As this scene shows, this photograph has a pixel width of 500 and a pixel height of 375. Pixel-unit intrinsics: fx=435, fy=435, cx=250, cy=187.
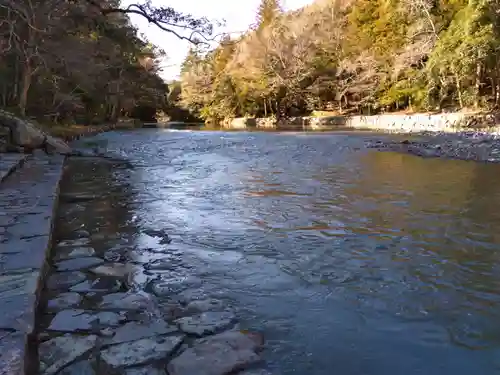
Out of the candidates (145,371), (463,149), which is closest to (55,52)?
(463,149)

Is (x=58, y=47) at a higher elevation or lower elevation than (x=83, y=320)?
higher

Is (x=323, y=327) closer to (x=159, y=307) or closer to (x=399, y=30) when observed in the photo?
(x=159, y=307)

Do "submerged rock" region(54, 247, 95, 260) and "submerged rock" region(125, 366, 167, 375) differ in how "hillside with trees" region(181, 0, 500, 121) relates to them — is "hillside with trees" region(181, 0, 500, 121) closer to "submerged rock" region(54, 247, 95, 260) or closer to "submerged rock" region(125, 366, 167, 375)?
"submerged rock" region(54, 247, 95, 260)

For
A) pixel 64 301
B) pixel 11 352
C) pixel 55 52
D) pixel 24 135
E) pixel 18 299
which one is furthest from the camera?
pixel 55 52

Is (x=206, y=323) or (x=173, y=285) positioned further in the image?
(x=173, y=285)

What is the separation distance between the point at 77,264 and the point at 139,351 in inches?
50.2

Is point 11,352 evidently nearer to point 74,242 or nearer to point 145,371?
point 145,371

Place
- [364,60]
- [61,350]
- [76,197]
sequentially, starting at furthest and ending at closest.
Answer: [364,60] → [76,197] → [61,350]

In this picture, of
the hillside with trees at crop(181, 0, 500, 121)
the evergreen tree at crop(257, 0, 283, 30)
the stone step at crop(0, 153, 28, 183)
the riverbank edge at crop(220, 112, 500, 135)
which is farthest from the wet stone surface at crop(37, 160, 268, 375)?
the evergreen tree at crop(257, 0, 283, 30)

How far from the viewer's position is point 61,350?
1.88m

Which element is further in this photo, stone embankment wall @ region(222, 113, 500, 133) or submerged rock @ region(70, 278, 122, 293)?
stone embankment wall @ region(222, 113, 500, 133)

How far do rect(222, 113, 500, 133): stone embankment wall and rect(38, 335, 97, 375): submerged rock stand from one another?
15917 mm

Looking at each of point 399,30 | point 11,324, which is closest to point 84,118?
point 399,30

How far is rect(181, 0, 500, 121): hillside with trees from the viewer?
19266 millimetres
